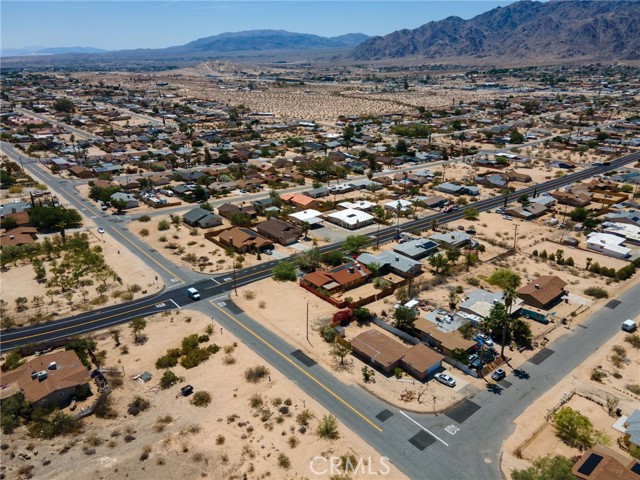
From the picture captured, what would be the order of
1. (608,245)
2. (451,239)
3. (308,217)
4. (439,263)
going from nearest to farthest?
1. (439,263)
2. (608,245)
3. (451,239)
4. (308,217)

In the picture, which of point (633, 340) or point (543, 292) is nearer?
point (633, 340)

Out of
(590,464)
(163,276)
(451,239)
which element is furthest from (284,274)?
(590,464)

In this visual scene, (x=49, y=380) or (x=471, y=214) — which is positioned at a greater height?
(x=49, y=380)

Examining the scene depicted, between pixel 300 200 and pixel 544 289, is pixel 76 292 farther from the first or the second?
pixel 544 289

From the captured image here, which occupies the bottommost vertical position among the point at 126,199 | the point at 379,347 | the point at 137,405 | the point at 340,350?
the point at 126,199

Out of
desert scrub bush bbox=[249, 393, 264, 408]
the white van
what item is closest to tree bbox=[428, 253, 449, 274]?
the white van

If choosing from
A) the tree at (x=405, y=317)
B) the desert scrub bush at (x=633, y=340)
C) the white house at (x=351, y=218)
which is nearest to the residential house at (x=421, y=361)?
the tree at (x=405, y=317)

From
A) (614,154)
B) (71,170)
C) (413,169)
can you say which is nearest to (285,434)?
(413,169)
